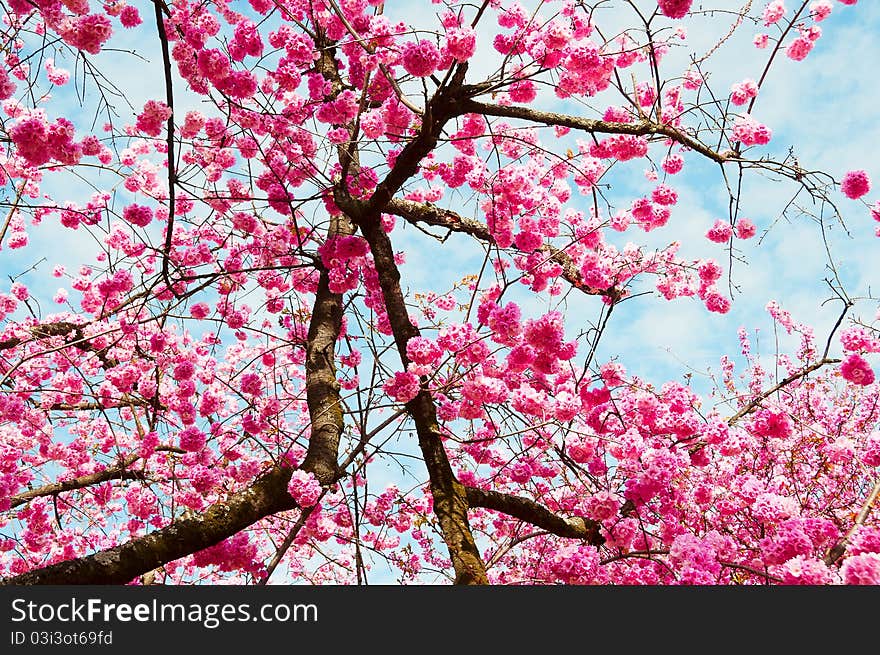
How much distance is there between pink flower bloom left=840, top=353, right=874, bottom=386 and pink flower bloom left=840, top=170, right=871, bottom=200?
1161 mm

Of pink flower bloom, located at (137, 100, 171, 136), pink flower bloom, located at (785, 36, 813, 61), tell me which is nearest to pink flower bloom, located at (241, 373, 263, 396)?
pink flower bloom, located at (137, 100, 171, 136)

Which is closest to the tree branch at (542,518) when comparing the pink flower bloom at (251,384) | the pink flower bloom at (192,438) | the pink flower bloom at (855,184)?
the pink flower bloom at (251,384)

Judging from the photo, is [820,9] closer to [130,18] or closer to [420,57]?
[420,57]

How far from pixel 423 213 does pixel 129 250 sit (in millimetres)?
2708

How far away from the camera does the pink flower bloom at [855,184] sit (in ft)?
14.4

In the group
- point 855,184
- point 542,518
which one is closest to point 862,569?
point 542,518

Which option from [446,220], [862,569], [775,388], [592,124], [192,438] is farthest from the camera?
[446,220]

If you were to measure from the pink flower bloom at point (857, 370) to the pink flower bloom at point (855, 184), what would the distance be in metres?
1.16

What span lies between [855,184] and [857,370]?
134cm

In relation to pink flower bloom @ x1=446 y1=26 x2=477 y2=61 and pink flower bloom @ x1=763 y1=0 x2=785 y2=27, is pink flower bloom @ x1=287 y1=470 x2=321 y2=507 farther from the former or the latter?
pink flower bloom @ x1=763 y1=0 x2=785 y2=27

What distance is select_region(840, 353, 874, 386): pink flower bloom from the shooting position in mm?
4531

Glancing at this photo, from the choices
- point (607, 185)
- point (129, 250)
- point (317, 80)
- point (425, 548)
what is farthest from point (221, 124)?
point (425, 548)

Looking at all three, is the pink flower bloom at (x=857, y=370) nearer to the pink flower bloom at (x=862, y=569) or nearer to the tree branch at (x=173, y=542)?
the pink flower bloom at (x=862, y=569)

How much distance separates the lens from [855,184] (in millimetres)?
4441
